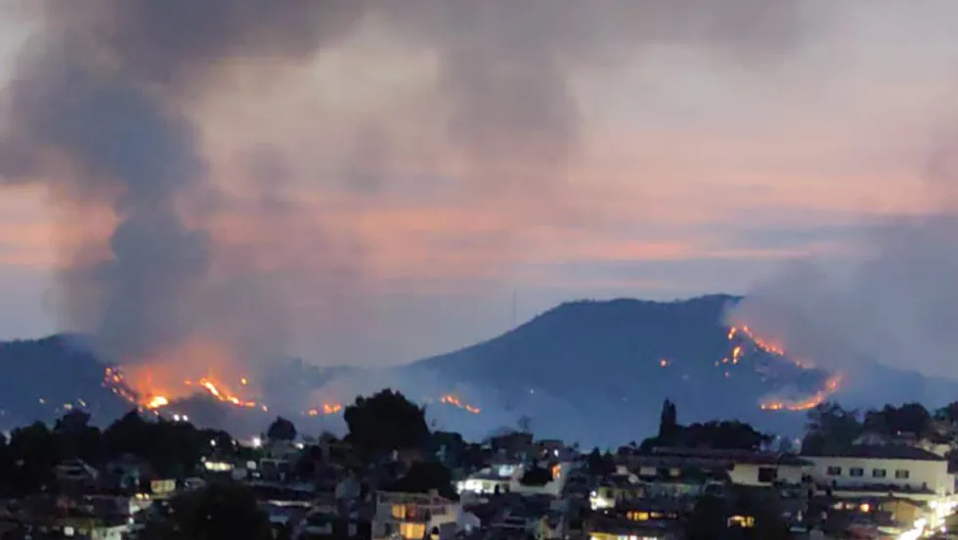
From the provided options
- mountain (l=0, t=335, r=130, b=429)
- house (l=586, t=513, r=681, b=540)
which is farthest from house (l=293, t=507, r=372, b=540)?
mountain (l=0, t=335, r=130, b=429)

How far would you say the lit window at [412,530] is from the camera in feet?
54.5

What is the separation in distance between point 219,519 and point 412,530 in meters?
2.97

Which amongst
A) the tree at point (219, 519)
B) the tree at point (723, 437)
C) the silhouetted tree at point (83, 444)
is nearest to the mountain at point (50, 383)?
the silhouetted tree at point (83, 444)

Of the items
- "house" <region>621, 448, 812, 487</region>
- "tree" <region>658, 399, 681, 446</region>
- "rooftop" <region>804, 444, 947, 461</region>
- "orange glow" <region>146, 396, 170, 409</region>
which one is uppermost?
"orange glow" <region>146, 396, 170, 409</region>

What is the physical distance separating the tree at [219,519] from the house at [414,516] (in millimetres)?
2058

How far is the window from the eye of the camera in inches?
825

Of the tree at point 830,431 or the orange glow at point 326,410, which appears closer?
the tree at point 830,431

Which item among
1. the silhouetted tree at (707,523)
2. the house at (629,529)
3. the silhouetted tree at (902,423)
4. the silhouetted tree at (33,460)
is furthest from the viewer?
the silhouetted tree at (902,423)

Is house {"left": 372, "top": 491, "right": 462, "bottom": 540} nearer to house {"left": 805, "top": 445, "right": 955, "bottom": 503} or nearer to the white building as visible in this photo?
the white building

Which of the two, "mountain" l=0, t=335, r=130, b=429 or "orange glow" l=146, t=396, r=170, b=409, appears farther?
"mountain" l=0, t=335, r=130, b=429

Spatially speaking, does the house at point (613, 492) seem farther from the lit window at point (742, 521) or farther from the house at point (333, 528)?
the house at point (333, 528)

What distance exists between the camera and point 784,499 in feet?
60.1

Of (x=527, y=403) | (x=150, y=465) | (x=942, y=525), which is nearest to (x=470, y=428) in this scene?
(x=527, y=403)

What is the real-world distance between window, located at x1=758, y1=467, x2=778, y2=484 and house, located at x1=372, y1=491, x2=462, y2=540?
6.36 metres
